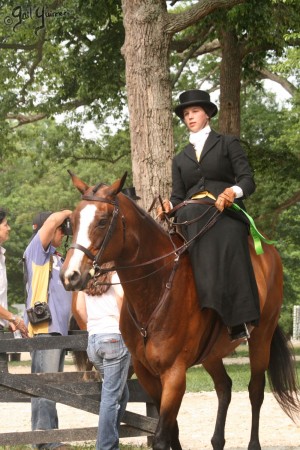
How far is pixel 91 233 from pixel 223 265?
4.89 feet

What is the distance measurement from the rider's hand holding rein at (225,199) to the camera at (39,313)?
2201mm

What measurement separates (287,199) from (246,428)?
1845 cm

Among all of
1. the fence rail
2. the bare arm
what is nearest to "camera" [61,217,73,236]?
the fence rail

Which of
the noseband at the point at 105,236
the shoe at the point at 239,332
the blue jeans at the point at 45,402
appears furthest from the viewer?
the blue jeans at the point at 45,402

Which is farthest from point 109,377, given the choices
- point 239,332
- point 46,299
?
point 46,299

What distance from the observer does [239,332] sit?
7.68m

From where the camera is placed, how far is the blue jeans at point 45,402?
9.11 metres

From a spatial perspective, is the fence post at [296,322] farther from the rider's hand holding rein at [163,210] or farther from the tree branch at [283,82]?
the rider's hand holding rein at [163,210]

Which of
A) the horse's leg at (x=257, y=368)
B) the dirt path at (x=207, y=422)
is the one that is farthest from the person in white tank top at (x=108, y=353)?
the dirt path at (x=207, y=422)

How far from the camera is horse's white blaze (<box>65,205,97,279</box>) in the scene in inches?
242

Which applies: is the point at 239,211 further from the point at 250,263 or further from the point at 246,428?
the point at 246,428

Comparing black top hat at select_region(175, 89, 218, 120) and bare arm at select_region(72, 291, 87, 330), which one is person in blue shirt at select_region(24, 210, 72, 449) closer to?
bare arm at select_region(72, 291, 87, 330)

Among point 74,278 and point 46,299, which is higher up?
point 74,278

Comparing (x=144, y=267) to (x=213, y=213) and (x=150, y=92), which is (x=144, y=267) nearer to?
(x=213, y=213)
